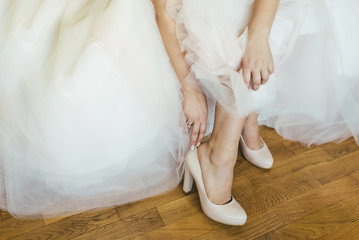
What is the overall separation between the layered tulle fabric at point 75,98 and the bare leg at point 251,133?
10.6 inches

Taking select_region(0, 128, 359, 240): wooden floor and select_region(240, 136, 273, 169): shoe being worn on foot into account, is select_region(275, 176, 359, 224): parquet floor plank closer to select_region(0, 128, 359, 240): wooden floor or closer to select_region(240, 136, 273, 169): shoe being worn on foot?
select_region(0, 128, 359, 240): wooden floor

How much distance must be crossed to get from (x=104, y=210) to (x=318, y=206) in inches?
25.3

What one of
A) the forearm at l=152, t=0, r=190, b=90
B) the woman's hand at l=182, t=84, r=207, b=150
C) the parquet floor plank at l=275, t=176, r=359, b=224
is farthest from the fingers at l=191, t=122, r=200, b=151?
the parquet floor plank at l=275, t=176, r=359, b=224

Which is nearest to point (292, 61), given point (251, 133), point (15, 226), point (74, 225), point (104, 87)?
point (251, 133)

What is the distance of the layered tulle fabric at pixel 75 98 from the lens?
2.64 feet

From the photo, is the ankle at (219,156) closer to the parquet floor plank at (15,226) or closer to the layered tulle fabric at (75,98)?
the layered tulle fabric at (75,98)

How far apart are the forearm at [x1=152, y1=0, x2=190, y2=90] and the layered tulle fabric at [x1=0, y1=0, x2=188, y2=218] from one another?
2 centimetres

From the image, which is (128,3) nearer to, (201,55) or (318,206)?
(201,55)

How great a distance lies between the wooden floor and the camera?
904 millimetres

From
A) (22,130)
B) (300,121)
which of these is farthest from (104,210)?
(300,121)

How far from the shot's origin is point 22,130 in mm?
842

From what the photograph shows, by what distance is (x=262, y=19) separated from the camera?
0.81 m

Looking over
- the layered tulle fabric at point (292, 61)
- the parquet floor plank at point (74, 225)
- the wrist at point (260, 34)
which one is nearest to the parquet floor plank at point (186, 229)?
the parquet floor plank at point (74, 225)

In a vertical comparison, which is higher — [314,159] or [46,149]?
[46,149]
